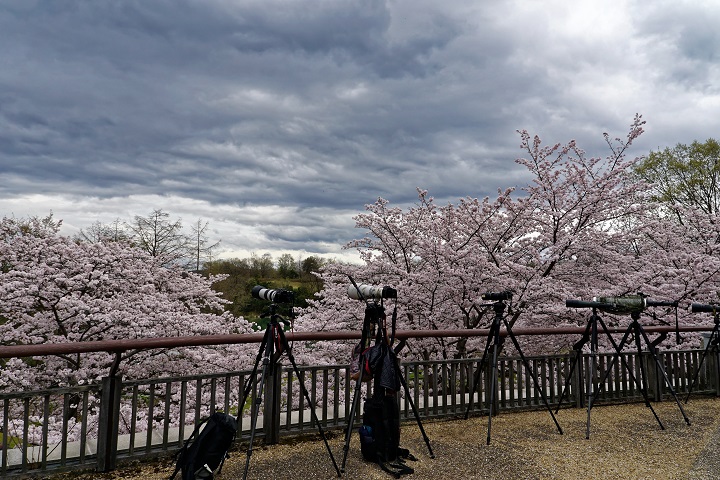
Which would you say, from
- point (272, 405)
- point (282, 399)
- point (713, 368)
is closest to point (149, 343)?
point (272, 405)

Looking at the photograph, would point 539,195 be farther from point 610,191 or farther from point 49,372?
point 49,372

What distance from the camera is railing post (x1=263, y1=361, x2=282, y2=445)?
4.02 m

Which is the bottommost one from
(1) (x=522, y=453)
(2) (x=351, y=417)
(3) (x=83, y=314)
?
(1) (x=522, y=453)

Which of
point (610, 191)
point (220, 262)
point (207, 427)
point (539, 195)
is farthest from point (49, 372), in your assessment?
point (220, 262)

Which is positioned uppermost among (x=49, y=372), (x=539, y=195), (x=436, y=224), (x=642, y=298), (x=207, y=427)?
(x=539, y=195)

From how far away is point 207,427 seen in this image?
3.23 meters

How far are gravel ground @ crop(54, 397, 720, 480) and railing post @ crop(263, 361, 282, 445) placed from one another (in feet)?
0.36

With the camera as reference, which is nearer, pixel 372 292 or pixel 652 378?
pixel 372 292

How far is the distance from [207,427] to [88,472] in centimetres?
110

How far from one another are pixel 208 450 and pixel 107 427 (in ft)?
2.99

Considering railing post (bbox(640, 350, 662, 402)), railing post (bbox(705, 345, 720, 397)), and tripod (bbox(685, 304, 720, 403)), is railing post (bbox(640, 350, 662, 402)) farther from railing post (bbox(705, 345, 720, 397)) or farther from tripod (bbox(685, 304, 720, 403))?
railing post (bbox(705, 345, 720, 397))

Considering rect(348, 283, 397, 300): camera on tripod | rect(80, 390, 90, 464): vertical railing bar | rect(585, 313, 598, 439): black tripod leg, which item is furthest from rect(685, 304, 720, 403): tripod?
rect(80, 390, 90, 464): vertical railing bar

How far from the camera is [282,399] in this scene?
5.28 m

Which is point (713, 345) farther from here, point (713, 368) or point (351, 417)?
point (351, 417)
